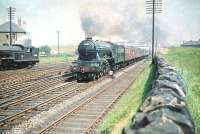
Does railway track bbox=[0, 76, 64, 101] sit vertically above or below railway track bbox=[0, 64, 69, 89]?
below

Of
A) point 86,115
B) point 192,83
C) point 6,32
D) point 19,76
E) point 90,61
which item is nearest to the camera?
point 86,115

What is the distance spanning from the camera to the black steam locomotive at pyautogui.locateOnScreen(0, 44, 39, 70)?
37.3 m

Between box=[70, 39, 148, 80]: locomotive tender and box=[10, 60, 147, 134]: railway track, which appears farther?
box=[70, 39, 148, 80]: locomotive tender

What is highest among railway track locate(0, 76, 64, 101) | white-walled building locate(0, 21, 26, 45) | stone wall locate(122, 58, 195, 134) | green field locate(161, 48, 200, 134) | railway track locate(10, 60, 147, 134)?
white-walled building locate(0, 21, 26, 45)

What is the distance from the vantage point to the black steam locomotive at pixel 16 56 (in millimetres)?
37281

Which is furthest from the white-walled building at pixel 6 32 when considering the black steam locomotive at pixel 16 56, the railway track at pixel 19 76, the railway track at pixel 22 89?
the railway track at pixel 22 89

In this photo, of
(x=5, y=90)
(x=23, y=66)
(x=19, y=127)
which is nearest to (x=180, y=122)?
(x=19, y=127)

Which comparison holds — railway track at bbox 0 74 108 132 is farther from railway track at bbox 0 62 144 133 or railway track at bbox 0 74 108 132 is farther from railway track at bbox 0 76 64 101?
railway track at bbox 0 76 64 101

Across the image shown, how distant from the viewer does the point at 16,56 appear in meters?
38.2

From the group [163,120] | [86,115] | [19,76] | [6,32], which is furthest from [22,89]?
[6,32]

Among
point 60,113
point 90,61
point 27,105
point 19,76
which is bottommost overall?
point 60,113

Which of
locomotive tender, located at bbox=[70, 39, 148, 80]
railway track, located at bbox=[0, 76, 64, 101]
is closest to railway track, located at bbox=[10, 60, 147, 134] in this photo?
railway track, located at bbox=[0, 76, 64, 101]

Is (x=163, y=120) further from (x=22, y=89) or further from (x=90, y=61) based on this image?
(x=90, y=61)

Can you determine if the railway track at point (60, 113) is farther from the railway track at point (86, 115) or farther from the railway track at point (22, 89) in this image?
the railway track at point (22, 89)
